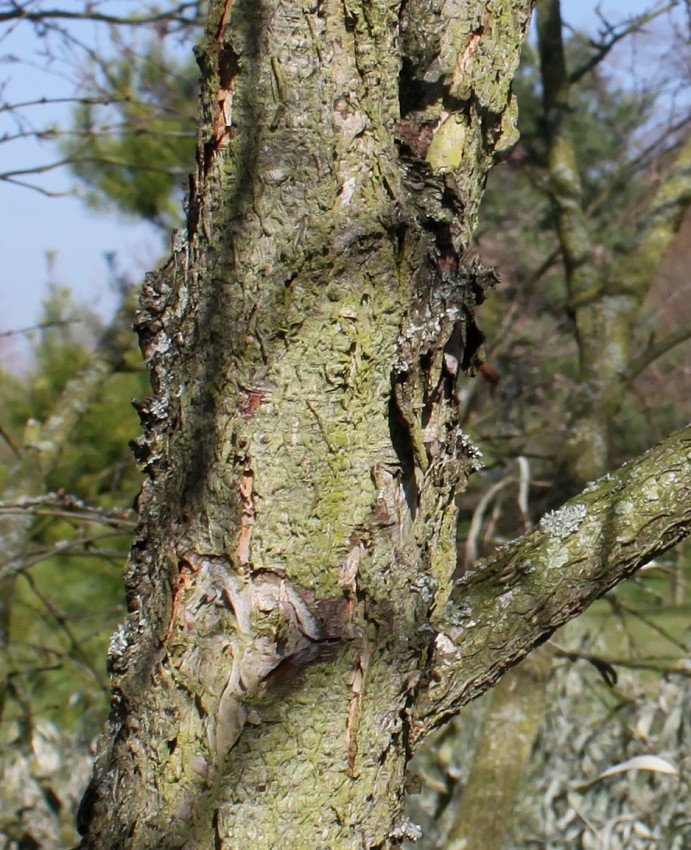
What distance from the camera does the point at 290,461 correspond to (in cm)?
94

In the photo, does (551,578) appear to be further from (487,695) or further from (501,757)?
(487,695)

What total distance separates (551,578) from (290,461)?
1.18ft

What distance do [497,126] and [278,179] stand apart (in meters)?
0.32

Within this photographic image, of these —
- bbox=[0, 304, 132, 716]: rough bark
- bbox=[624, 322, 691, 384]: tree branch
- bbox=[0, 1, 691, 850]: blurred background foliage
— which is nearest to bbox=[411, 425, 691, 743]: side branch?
bbox=[0, 1, 691, 850]: blurred background foliage

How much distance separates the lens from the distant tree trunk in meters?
0.92

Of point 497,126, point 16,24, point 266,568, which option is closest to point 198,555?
point 266,568

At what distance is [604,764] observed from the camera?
3029 millimetres

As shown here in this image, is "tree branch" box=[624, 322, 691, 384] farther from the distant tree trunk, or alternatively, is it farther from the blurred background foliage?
the distant tree trunk

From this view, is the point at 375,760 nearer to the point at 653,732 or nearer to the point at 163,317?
the point at 163,317

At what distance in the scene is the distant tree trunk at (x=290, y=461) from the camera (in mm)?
921

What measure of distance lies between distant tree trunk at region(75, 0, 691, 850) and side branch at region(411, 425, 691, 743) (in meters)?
0.02

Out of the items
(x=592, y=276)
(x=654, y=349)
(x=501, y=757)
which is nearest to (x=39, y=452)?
(x=501, y=757)

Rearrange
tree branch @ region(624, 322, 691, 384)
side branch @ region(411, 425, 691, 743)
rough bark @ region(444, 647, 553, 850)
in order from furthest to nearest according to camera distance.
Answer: tree branch @ region(624, 322, 691, 384), rough bark @ region(444, 647, 553, 850), side branch @ region(411, 425, 691, 743)

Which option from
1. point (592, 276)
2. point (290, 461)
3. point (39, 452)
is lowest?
point (290, 461)
